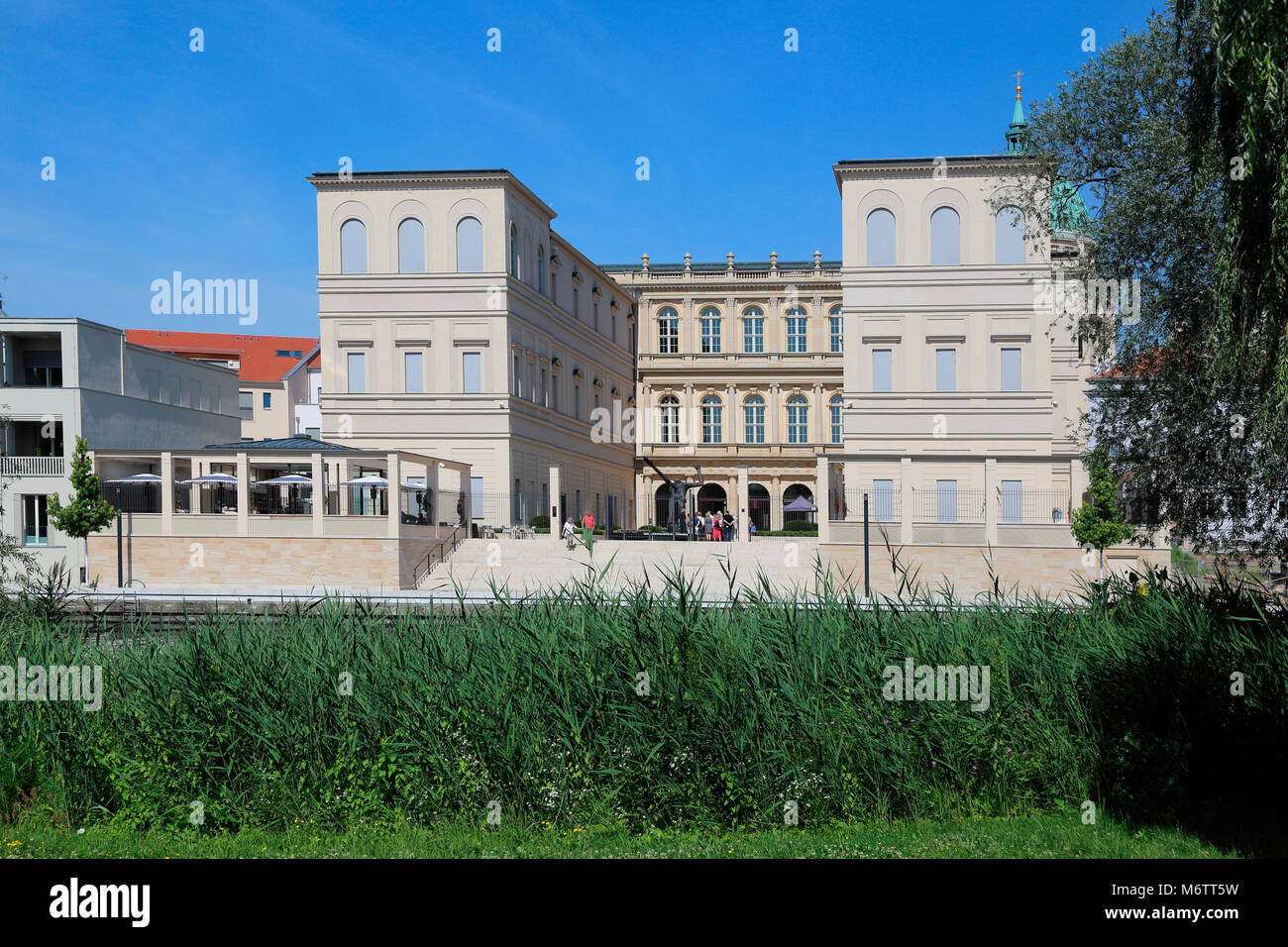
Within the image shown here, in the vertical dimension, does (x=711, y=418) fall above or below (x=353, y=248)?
below

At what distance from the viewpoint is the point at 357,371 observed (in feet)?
150

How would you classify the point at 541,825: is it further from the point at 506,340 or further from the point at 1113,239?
the point at 506,340

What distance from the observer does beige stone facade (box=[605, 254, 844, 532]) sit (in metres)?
66.9

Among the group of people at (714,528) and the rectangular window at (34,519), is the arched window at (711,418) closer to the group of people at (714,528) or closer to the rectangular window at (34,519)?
the group of people at (714,528)

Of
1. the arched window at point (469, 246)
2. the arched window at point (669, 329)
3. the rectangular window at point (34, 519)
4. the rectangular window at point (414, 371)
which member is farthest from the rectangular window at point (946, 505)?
the arched window at point (669, 329)

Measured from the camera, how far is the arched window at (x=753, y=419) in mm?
67812

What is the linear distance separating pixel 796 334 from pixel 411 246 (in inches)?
1198

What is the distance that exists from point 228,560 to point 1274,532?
26.0m

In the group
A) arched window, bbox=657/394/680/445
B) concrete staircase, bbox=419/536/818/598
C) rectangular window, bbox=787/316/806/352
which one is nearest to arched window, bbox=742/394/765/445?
rectangular window, bbox=787/316/806/352

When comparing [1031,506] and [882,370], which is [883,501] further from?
[882,370]

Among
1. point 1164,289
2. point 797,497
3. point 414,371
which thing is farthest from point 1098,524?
point 797,497
